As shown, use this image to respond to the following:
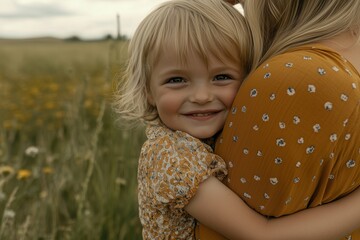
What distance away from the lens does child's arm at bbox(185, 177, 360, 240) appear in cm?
115

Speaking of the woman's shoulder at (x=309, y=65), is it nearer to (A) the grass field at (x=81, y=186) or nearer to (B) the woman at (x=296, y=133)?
(B) the woman at (x=296, y=133)

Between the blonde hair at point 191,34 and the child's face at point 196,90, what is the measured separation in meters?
0.02

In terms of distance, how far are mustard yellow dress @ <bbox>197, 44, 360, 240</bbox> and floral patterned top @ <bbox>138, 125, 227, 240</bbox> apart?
0.21 ft

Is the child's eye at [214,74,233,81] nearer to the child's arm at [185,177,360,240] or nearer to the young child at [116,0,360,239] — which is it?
the young child at [116,0,360,239]

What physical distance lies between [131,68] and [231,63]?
27cm

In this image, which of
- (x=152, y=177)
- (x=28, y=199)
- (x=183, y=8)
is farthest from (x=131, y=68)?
(x=28, y=199)

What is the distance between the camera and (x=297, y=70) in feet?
3.57

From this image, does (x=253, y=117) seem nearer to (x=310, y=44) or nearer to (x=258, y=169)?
(x=258, y=169)

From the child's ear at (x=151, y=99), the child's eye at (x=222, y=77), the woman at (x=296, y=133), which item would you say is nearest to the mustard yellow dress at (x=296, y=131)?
the woman at (x=296, y=133)

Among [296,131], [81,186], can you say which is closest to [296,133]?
[296,131]

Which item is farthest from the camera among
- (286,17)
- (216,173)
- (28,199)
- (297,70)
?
(28,199)

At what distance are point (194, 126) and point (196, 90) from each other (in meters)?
0.07

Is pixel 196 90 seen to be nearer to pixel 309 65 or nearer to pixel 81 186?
pixel 309 65

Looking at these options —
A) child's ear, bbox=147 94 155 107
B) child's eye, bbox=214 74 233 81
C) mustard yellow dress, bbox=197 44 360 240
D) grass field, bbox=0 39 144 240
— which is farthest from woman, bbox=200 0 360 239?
grass field, bbox=0 39 144 240
